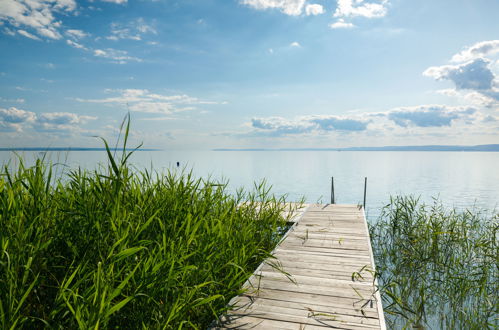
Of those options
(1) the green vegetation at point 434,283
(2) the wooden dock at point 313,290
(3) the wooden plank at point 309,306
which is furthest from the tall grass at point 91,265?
(1) the green vegetation at point 434,283

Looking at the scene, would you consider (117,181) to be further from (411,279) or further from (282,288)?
(411,279)

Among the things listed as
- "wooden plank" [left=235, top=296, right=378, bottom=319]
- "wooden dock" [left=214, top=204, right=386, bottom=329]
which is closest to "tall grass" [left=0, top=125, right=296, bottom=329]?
"wooden plank" [left=235, top=296, right=378, bottom=319]

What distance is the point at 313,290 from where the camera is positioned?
3291mm

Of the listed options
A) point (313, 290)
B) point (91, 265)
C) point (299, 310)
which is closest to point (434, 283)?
point (313, 290)

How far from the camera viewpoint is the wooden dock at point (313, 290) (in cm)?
270

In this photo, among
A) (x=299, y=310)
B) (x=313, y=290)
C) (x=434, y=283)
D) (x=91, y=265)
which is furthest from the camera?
(x=434, y=283)

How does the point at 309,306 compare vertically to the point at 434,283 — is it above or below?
above

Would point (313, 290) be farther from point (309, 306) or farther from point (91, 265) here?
point (91, 265)

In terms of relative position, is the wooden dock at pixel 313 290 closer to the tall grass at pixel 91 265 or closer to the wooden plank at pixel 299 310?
the wooden plank at pixel 299 310

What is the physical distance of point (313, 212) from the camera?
7742 millimetres

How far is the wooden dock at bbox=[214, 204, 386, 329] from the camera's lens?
2699 mm

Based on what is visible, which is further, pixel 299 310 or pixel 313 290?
pixel 313 290

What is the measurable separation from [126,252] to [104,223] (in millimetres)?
550

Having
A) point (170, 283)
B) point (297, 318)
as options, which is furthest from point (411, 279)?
point (170, 283)
